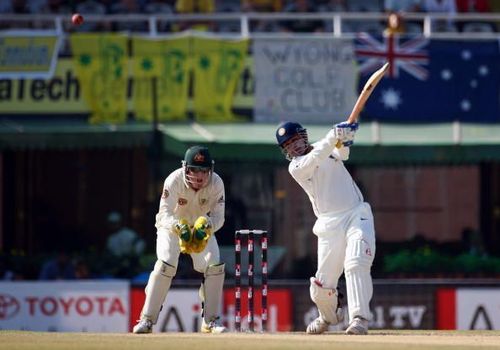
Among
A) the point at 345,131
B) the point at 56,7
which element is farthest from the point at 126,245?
the point at 345,131

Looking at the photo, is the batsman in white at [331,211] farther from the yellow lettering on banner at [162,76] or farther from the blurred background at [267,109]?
the yellow lettering on banner at [162,76]

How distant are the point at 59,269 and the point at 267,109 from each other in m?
3.63

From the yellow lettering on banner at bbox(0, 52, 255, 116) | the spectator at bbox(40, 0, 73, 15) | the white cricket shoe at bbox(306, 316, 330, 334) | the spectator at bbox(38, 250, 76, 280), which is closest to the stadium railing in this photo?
the spectator at bbox(40, 0, 73, 15)

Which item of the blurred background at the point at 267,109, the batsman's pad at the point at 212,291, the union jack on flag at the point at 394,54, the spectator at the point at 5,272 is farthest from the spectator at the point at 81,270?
the batsman's pad at the point at 212,291

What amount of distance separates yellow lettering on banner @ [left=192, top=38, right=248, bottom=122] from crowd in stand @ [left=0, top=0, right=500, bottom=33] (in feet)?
1.53

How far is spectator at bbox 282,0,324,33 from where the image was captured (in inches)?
861

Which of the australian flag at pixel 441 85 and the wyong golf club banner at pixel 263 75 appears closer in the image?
the wyong golf club banner at pixel 263 75

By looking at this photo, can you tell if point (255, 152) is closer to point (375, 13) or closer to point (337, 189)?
point (375, 13)

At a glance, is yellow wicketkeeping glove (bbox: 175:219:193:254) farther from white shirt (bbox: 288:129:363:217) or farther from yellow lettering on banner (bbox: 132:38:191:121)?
yellow lettering on banner (bbox: 132:38:191:121)

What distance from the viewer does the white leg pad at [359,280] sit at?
1204cm

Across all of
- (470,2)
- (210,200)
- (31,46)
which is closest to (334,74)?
(470,2)

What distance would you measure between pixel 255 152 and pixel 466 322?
13.4 feet

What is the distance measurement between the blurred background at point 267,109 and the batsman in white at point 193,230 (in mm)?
6795

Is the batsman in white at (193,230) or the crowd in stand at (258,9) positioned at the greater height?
the crowd in stand at (258,9)
